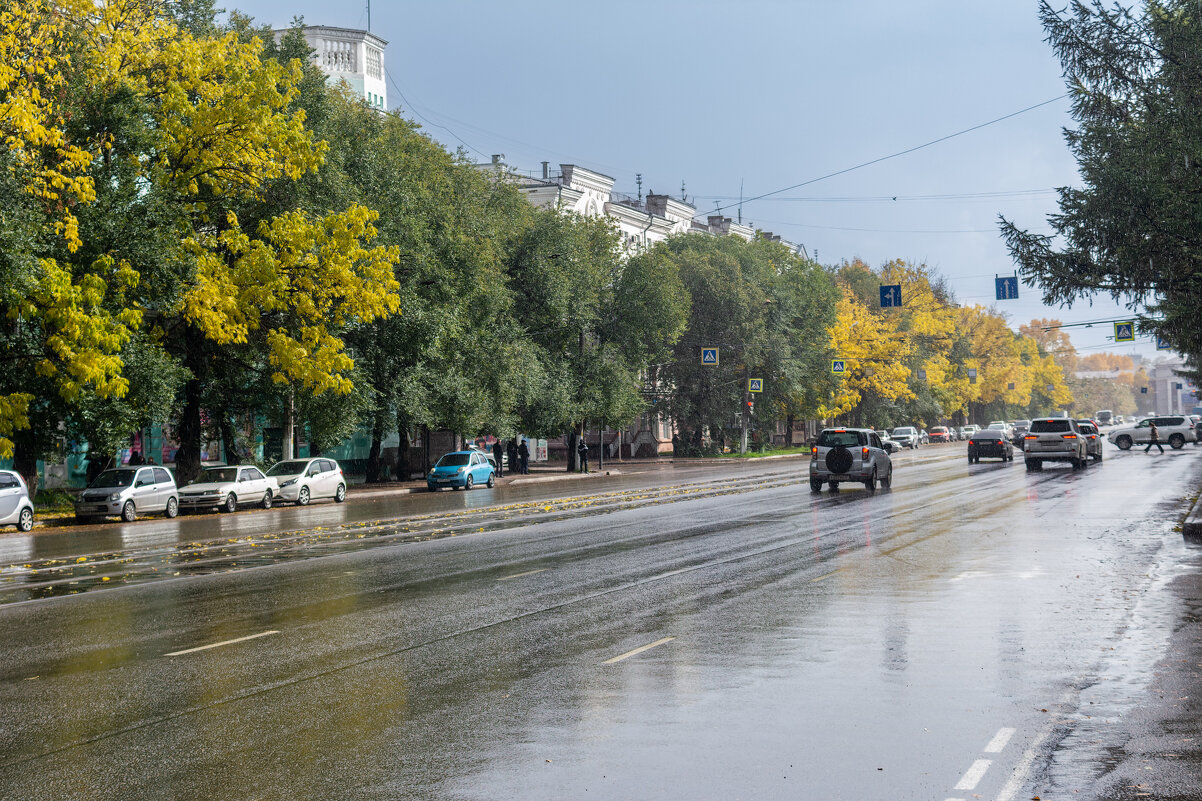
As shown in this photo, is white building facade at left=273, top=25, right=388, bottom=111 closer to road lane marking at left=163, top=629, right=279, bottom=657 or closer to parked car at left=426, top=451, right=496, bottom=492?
parked car at left=426, top=451, right=496, bottom=492

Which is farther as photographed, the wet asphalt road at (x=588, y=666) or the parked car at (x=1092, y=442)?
the parked car at (x=1092, y=442)

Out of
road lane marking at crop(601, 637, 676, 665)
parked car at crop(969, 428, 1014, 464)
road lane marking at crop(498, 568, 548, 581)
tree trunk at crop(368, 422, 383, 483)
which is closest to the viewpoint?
road lane marking at crop(601, 637, 676, 665)

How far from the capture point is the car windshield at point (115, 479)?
104 ft

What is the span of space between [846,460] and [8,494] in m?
22.1

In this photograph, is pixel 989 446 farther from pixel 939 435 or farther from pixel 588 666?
pixel 939 435

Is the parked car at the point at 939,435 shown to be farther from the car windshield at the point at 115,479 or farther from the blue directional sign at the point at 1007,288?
the car windshield at the point at 115,479

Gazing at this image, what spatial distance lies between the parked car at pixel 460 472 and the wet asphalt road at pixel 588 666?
24051 millimetres

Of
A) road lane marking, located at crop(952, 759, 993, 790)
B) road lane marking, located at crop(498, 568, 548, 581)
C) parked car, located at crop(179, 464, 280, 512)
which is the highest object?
parked car, located at crop(179, 464, 280, 512)

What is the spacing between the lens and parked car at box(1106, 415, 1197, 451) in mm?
68625

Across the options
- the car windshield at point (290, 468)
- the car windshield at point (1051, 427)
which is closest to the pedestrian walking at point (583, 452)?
the car windshield at point (1051, 427)

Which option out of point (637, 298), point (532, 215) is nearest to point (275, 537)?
point (532, 215)

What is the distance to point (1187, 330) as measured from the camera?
19.8m

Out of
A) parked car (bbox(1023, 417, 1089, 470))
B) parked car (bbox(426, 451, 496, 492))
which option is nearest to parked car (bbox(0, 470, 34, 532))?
parked car (bbox(426, 451, 496, 492))

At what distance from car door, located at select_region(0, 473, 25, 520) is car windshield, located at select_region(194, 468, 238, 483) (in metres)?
7.30
